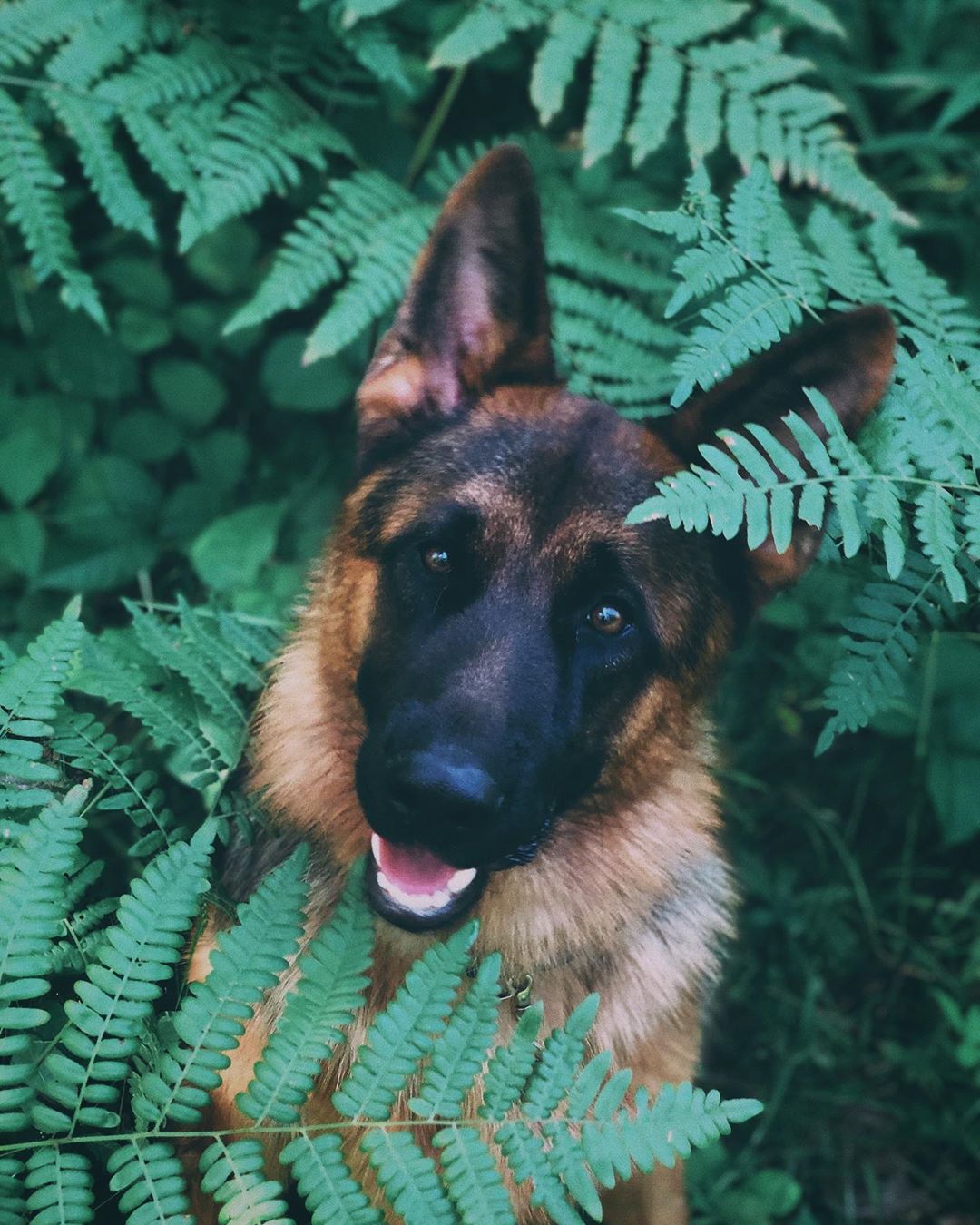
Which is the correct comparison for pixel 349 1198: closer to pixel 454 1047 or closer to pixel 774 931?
pixel 454 1047

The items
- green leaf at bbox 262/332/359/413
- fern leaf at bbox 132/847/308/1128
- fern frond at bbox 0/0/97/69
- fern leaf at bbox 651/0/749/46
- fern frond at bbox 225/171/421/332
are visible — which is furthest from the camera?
green leaf at bbox 262/332/359/413

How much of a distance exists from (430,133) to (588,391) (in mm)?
1305

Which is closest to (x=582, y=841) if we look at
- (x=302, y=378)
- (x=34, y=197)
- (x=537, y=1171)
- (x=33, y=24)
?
(x=537, y=1171)

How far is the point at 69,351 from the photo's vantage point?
3.73m

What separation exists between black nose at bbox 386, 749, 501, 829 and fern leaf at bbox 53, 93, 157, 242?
5.50 ft

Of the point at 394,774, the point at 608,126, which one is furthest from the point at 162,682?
the point at 608,126

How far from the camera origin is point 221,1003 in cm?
176

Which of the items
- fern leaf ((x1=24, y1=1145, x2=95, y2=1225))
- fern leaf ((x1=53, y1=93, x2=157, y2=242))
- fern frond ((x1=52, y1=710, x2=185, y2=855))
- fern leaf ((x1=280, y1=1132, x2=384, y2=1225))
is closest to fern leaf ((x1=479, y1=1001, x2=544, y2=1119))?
fern leaf ((x1=280, y1=1132, x2=384, y2=1225))

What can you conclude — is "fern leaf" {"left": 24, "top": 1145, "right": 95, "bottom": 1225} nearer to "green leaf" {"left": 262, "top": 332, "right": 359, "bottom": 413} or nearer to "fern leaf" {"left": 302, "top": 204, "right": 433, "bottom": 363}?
"fern leaf" {"left": 302, "top": 204, "right": 433, "bottom": 363}

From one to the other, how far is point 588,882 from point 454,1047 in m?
0.85

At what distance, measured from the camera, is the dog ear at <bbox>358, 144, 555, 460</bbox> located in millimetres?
2361

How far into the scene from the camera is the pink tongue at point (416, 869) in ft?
7.59

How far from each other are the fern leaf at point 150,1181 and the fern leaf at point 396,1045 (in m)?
0.27

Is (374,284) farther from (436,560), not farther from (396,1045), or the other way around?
(396,1045)
